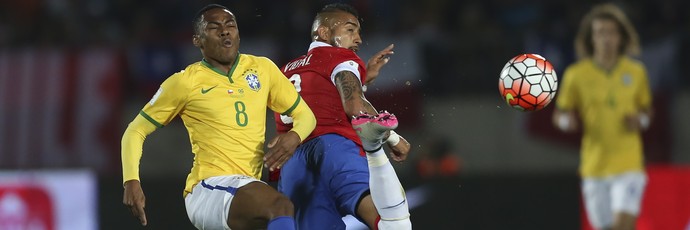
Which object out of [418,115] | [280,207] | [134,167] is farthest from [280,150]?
[418,115]

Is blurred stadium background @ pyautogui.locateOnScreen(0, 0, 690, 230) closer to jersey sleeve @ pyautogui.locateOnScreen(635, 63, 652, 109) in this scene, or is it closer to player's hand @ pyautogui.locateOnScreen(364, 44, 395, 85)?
jersey sleeve @ pyautogui.locateOnScreen(635, 63, 652, 109)

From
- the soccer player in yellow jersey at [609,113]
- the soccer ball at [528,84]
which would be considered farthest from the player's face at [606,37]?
the soccer ball at [528,84]

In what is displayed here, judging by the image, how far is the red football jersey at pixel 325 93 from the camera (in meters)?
6.01

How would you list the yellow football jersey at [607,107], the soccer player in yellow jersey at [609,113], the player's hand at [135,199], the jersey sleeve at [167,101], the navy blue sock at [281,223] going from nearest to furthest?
the navy blue sock at [281,223], the player's hand at [135,199], the jersey sleeve at [167,101], the soccer player in yellow jersey at [609,113], the yellow football jersey at [607,107]

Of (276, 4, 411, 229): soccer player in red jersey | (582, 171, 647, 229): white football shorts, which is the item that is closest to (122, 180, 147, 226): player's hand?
(276, 4, 411, 229): soccer player in red jersey

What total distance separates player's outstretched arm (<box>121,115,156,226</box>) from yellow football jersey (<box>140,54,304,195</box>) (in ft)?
0.19

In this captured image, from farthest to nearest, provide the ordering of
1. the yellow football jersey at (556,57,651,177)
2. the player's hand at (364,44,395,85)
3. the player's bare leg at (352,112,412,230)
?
the yellow football jersey at (556,57,651,177) → the player's hand at (364,44,395,85) → the player's bare leg at (352,112,412,230)

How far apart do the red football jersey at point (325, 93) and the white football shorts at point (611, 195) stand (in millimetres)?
3684

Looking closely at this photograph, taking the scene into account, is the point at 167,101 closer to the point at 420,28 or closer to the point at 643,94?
the point at 643,94

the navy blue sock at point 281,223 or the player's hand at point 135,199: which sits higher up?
the player's hand at point 135,199

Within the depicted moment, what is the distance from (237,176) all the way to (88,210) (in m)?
4.12

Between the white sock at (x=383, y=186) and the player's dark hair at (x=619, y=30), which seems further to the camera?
the player's dark hair at (x=619, y=30)

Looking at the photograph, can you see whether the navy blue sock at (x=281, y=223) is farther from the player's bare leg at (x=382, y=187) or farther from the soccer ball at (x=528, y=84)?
the soccer ball at (x=528, y=84)

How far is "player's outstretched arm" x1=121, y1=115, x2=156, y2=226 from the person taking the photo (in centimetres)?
532
